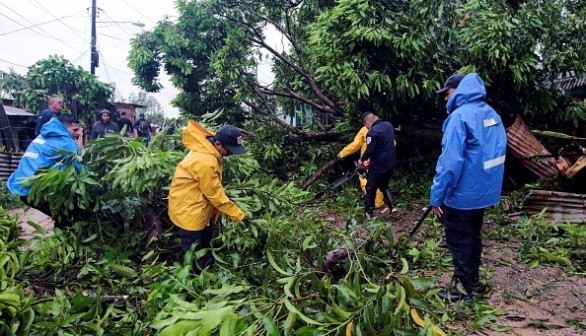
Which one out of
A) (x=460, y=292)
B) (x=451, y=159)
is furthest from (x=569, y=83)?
(x=460, y=292)

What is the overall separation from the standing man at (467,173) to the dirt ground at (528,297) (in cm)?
33

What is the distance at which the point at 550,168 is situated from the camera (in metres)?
5.79

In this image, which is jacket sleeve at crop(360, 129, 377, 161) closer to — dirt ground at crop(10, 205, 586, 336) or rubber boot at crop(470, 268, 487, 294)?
dirt ground at crop(10, 205, 586, 336)

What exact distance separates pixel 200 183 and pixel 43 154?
5.56 ft

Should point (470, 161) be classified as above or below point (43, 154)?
above

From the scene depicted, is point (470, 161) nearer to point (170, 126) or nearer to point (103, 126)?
point (170, 126)

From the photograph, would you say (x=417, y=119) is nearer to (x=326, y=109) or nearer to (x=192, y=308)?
(x=326, y=109)

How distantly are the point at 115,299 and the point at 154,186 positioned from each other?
1159 mm

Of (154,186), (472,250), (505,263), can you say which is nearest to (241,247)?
(154,186)

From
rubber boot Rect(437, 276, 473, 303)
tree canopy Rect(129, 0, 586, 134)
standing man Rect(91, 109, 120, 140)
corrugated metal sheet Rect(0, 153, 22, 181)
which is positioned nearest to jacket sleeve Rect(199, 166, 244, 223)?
rubber boot Rect(437, 276, 473, 303)

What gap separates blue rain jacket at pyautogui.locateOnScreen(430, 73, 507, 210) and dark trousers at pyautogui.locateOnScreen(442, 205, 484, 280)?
8cm

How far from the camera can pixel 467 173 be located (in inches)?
123

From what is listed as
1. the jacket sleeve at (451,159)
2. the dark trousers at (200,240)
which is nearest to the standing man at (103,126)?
the dark trousers at (200,240)

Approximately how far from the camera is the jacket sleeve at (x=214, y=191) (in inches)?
133
